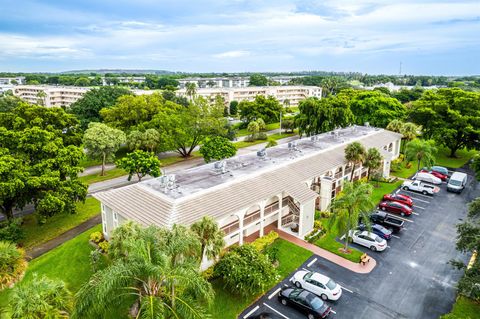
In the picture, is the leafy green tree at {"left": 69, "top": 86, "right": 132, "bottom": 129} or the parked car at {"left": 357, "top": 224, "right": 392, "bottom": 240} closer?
the parked car at {"left": 357, "top": 224, "right": 392, "bottom": 240}

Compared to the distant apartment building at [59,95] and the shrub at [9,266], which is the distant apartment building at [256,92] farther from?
the shrub at [9,266]

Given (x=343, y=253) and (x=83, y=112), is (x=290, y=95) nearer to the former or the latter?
(x=83, y=112)

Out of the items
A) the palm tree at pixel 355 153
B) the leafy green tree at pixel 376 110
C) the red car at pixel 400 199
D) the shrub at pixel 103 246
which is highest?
the leafy green tree at pixel 376 110

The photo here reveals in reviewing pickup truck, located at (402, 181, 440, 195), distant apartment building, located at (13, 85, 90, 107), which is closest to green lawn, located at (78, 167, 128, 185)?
pickup truck, located at (402, 181, 440, 195)

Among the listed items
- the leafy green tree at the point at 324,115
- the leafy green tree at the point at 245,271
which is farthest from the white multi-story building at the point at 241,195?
the leafy green tree at the point at 324,115

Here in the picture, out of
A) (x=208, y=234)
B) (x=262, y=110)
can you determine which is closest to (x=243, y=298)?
(x=208, y=234)

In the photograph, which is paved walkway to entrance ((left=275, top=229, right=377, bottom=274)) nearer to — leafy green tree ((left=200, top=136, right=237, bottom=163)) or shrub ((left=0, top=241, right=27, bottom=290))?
leafy green tree ((left=200, top=136, right=237, bottom=163))

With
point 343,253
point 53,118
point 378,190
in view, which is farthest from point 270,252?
point 53,118
